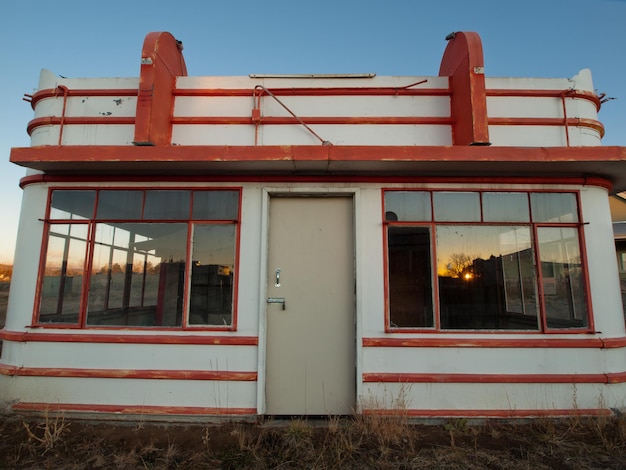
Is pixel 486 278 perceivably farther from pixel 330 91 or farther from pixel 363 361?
pixel 330 91

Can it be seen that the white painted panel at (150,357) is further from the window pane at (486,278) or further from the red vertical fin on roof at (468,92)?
the red vertical fin on roof at (468,92)

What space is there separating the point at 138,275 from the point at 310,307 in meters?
2.32

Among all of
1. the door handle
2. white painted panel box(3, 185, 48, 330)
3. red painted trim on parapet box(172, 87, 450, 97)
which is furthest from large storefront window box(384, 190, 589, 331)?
white painted panel box(3, 185, 48, 330)

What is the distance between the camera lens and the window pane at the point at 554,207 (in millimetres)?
4863

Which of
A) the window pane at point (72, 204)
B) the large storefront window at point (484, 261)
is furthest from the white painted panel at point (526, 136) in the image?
the window pane at point (72, 204)

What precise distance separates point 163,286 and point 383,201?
121 inches

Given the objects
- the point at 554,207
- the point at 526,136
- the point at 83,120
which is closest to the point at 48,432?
the point at 83,120

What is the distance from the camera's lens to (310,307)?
4.73m

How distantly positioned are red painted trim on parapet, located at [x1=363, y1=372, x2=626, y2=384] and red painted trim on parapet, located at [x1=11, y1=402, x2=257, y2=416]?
1.68 meters

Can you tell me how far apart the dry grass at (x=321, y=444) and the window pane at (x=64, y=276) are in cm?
124

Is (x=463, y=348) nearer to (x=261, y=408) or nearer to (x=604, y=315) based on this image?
(x=604, y=315)

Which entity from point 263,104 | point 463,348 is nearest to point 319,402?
point 463,348

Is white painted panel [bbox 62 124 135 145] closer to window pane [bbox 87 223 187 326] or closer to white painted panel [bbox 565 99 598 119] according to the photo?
window pane [bbox 87 223 187 326]

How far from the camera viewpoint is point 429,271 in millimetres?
4785
